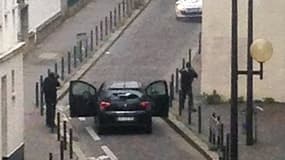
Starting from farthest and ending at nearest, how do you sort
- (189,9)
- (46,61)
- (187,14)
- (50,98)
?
(187,14), (189,9), (46,61), (50,98)

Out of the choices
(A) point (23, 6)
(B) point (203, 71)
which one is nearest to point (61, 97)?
(B) point (203, 71)

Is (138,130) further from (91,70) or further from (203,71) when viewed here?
(91,70)

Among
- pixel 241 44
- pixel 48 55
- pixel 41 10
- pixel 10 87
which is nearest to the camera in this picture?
pixel 10 87

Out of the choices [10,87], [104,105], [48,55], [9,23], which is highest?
[9,23]

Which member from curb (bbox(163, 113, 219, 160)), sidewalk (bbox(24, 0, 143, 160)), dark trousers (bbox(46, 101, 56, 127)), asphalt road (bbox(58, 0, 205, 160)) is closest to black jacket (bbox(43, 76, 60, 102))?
dark trousers (bbox(46, 101, 56, 127))

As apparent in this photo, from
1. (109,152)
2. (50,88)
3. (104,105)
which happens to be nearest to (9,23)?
(109,152)

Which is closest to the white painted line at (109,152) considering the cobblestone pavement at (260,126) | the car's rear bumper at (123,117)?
the car's rear bumper at (123,117)

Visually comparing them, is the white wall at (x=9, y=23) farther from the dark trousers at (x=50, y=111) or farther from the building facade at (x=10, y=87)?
the dark trousers at (x=50, y=111)

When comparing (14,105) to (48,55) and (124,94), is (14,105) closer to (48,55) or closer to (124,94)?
(124,94)

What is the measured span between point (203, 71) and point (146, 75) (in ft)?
12.5

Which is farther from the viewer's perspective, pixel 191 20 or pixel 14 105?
pixel 191 20

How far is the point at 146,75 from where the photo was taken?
142 ft

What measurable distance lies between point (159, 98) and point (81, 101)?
2.21 m

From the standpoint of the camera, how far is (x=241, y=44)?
129 feet
